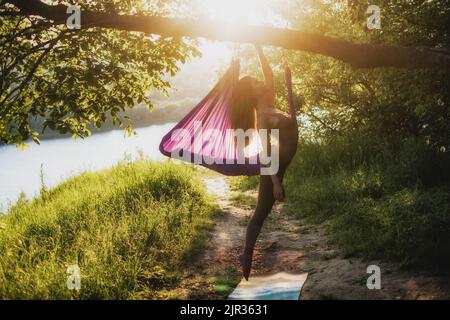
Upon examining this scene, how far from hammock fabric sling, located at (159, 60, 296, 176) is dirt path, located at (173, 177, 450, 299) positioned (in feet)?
4.24

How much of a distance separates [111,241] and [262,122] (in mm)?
2657

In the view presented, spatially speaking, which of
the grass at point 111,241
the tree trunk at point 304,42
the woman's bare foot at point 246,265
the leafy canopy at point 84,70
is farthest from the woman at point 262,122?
the leafy canopy at point 84,70

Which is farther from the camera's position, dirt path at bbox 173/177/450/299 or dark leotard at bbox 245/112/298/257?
dark leotard at bbox 245/112/298/257

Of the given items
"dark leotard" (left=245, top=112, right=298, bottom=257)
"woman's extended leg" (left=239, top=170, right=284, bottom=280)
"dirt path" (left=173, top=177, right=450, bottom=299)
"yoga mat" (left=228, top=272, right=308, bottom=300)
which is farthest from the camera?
"woman's extended leg" (left=239, top=170, right=284, bottom=280)

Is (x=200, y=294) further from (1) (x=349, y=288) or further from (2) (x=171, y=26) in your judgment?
(2) (x=171, y=26)

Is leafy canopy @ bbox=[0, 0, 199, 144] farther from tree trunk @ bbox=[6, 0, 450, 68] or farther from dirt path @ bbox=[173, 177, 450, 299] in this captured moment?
dirt path @ bbox=[173, 177, 450, 299]

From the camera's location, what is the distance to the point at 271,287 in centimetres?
435

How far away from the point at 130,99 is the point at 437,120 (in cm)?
560

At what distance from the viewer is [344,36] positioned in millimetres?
8055

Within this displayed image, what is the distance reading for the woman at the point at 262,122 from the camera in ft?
14.4

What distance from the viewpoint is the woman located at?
4.38 m

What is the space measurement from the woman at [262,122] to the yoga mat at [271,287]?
0.59 ft

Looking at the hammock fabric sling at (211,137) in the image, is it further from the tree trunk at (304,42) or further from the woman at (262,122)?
the tree trunk at (304,42)

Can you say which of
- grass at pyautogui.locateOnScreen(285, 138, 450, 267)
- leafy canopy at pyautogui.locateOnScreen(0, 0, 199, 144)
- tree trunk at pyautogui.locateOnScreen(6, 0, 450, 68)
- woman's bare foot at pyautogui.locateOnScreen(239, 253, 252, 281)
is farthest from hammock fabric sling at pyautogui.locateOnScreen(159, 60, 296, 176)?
grass at pyautogui.locateOnScreen(285, 138, 450, 267)
